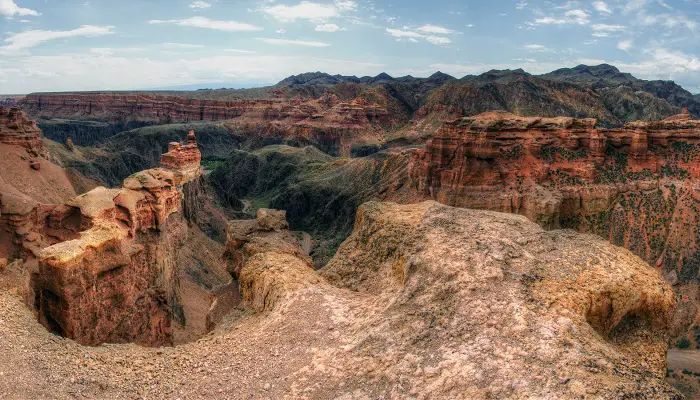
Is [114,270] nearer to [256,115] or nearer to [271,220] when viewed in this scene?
[271,220]

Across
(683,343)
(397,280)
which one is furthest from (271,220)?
(683,343)

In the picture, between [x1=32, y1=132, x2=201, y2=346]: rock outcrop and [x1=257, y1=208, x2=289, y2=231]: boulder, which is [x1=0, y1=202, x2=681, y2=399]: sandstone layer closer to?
[x1=32, y1=132, x2=201, y2=346]: rock outcrop

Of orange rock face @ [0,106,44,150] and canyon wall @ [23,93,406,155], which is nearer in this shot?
orange rock face @ [0,106,44,150]

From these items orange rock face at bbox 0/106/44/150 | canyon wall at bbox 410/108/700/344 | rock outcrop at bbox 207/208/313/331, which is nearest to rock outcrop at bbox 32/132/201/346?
rock outcrop at bbox 207/208/313/331

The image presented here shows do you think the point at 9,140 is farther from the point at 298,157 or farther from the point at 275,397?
the point at 298,157

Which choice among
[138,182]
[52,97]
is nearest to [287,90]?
[52,97]

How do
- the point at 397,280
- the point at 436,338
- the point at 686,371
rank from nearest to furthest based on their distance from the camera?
1. the point at 436,338
2. the point at 397,280
3. the point at 686,371
